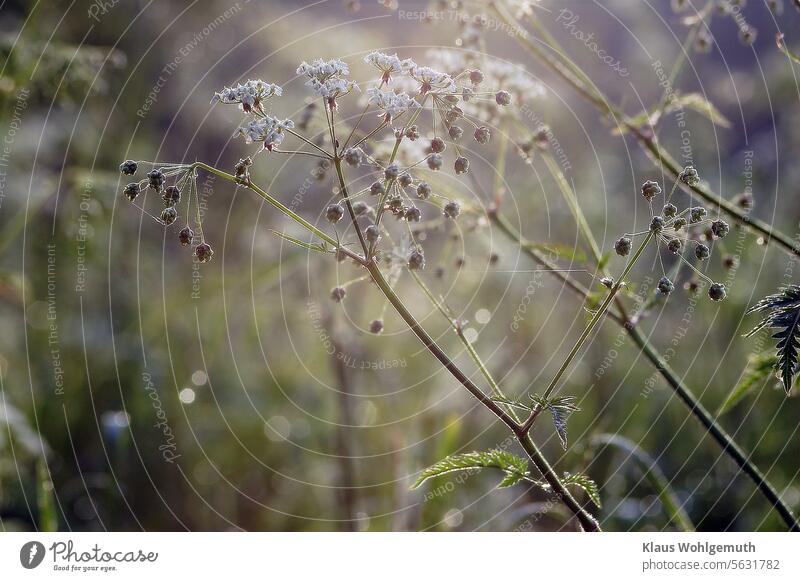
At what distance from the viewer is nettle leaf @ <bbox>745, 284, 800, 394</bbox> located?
1.34m

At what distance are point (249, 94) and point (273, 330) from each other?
3212 mm

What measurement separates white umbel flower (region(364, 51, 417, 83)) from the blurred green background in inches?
54.7

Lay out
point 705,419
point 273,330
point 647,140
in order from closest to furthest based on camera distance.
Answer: point 705,419
point 647,140
point 273,330

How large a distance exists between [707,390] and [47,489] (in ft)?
9.85

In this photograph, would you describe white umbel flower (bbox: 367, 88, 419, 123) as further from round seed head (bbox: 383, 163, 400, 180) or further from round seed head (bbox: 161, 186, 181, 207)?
round seed head (bbox: 161, 186, 181, 207)

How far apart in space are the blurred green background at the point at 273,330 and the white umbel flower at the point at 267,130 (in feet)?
4.58

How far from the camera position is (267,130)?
57.7 inches

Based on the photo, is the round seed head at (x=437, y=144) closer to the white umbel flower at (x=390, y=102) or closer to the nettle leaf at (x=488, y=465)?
the white umbel flower at (x=390, y=102)

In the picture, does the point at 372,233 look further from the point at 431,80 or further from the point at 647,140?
the point at 647,140

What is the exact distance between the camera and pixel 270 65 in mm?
4918
